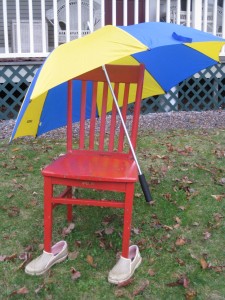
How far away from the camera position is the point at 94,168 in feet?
11.3

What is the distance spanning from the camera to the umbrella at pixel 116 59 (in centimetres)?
284

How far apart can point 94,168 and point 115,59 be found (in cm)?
90

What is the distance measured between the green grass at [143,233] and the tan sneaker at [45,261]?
0.04m

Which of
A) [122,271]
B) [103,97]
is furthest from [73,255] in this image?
[103,97]

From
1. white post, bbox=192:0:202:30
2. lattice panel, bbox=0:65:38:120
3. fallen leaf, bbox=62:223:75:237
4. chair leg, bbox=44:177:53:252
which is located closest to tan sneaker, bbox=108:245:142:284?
chair leg, bbox=44:177:53:252

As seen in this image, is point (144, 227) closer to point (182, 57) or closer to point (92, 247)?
point (92, 247)

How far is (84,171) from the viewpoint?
3.33 meters

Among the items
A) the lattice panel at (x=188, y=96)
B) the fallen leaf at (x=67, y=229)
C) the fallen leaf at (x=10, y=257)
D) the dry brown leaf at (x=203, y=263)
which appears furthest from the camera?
the lattice panel at (x=188, y=96)

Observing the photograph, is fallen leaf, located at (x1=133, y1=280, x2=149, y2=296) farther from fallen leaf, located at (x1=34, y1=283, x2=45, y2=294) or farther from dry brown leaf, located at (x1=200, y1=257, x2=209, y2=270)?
fallen leaf, located at (x1=34, y1=283, x2=45, y2=294)

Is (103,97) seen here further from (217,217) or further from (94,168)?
(217,217)

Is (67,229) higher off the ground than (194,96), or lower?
lower

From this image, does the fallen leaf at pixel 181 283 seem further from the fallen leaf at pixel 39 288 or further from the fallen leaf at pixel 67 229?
the fallen leaf at pixel 67 229

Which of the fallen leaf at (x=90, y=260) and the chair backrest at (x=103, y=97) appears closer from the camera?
the fallen leaf at (x=90, y=260)

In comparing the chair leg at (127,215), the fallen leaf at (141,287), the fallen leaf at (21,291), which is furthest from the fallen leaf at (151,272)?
the fallen leaf at (21,291)
